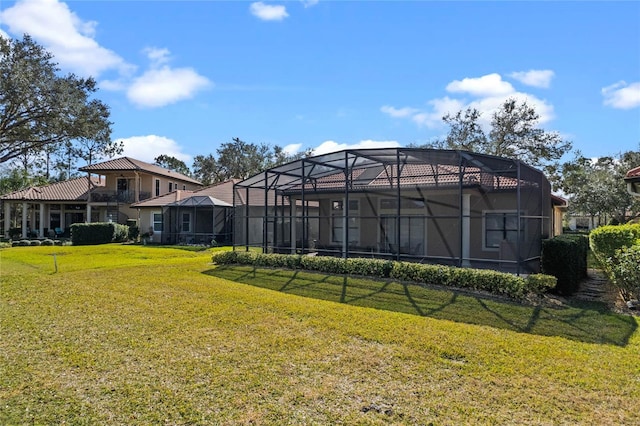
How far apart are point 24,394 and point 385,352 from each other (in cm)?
385

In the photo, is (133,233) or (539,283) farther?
(133,233)

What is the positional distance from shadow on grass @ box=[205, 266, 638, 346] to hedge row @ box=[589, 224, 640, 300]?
0.64 m

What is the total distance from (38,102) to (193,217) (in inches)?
400

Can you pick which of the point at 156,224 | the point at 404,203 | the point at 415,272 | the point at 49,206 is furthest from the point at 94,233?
the point at 415,272

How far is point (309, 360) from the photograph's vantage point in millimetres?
4527

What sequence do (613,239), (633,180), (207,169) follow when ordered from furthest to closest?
(207,169) → (613,239) → (633,180)

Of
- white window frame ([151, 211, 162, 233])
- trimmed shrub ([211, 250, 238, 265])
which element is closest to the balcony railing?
white window frame ([151, 211, 162, 233])

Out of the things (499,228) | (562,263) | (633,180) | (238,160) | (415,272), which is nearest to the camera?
(633,180)

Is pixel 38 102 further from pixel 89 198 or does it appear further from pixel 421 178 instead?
pixel 421 178

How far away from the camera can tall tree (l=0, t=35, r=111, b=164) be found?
16.9m

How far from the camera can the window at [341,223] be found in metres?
14.7

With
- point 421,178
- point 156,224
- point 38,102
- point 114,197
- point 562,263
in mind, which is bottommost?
point 562,263

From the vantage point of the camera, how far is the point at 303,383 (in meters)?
3.87

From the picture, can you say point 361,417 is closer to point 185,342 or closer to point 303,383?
point 303,383
